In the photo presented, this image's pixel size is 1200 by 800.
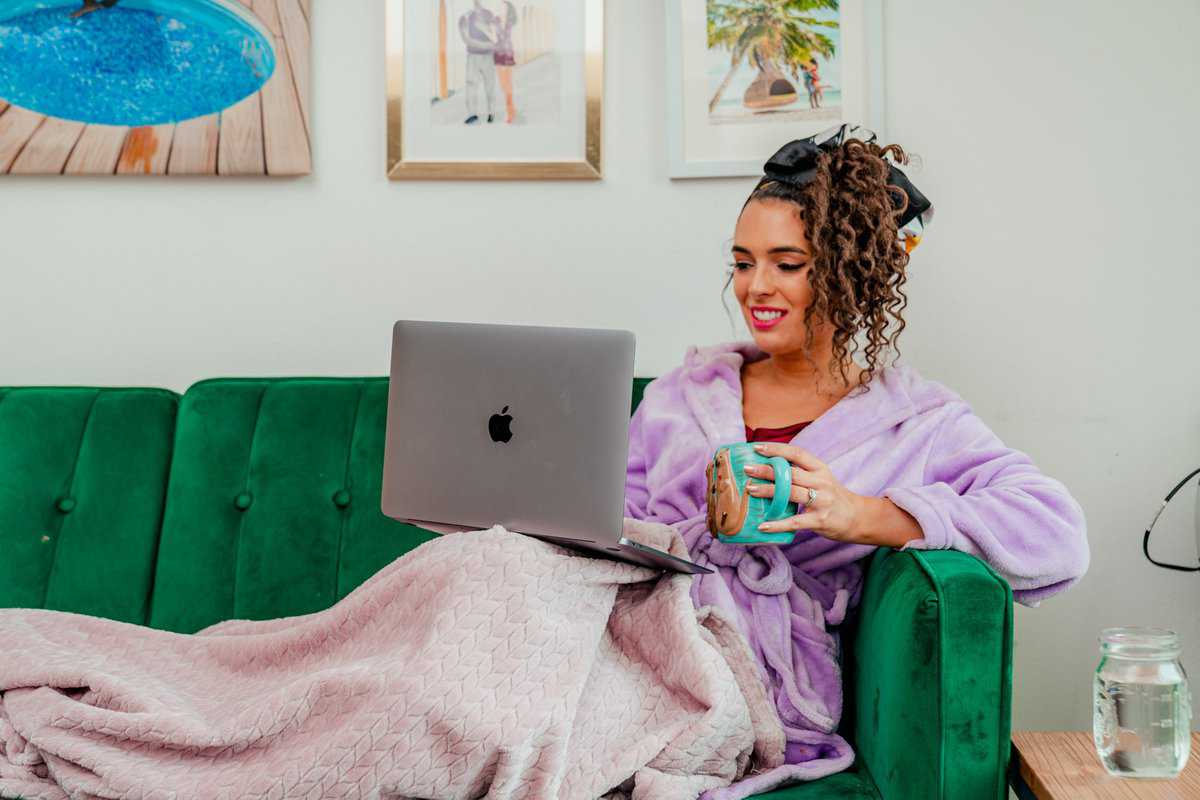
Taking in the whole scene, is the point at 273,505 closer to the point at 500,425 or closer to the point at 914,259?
the point at 500,425

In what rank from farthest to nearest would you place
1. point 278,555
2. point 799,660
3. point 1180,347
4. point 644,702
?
point 1180,347, point 278,555, point 799,660, point 644,702

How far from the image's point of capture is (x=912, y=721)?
120cm

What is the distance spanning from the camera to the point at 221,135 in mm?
2031

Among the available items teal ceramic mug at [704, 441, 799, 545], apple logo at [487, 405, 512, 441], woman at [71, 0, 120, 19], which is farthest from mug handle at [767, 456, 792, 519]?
woman at [71, 0, 120, 19]

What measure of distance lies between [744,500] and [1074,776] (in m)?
0.47

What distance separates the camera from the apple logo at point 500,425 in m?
1.30

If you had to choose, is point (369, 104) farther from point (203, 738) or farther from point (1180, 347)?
point (1180, 347)

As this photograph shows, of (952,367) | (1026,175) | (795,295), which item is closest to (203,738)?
(795,295)

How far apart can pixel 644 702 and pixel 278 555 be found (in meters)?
0.73

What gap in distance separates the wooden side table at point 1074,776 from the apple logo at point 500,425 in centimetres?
69

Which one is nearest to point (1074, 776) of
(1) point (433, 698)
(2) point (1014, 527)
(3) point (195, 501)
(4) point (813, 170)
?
(2) point (1014, 527)

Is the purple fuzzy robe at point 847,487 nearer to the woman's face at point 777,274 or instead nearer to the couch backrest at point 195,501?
the woman's face at point 777,274

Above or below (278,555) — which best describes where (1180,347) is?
above

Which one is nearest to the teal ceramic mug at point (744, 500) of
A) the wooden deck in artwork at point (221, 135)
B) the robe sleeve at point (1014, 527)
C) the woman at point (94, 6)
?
the robe sleeve at point (1014, 527)
